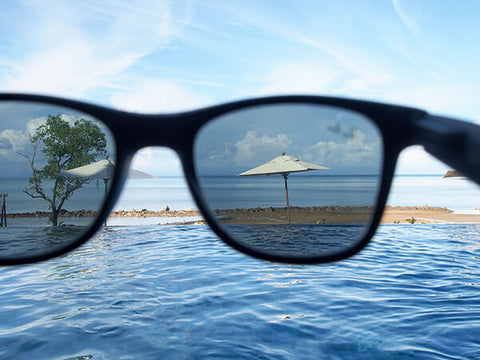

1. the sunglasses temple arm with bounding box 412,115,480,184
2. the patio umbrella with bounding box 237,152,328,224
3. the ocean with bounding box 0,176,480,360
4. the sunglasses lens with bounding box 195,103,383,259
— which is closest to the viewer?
the sunglasses temple arm with bounding box 412,115,480,184

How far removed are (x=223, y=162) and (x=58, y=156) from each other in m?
0.75

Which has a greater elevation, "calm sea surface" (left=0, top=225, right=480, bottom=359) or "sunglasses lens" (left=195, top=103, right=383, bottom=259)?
"sunglasses lens" (left=195, top=103, right=383, bottom=259)

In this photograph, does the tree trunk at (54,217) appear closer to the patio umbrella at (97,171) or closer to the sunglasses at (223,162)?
the sunglasses at (223,162)

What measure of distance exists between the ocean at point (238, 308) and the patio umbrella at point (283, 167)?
8 cm

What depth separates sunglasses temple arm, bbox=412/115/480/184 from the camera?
0.65 metres

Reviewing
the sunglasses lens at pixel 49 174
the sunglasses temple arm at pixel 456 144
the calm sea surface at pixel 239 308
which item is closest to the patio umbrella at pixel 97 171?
the sunglasses lens at pixel 49 174

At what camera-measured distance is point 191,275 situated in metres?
6.42

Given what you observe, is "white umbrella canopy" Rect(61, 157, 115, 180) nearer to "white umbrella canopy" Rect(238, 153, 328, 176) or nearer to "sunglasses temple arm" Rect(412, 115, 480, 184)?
"white umbrella canopy" Rect(238, 153, 328, 176)

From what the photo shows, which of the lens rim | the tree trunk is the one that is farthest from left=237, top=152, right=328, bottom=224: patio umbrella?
the tree trunk

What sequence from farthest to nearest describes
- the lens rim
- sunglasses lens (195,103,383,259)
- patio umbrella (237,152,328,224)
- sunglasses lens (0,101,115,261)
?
1. patio umbrella (237,152,328,224)
2. sunglasses lens (0,101,115,261)
3. sunglasses lens (195,103,383,259)
4. the lens rim

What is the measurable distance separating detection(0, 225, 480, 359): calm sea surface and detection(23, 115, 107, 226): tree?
4.26 ft

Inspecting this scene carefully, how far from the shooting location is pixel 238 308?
4.85 meters

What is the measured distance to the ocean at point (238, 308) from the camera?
3844 mm

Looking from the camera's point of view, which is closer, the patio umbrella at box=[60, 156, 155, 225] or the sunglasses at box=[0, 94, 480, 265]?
the sunglasses at box=[0, 94, 480, 265]
